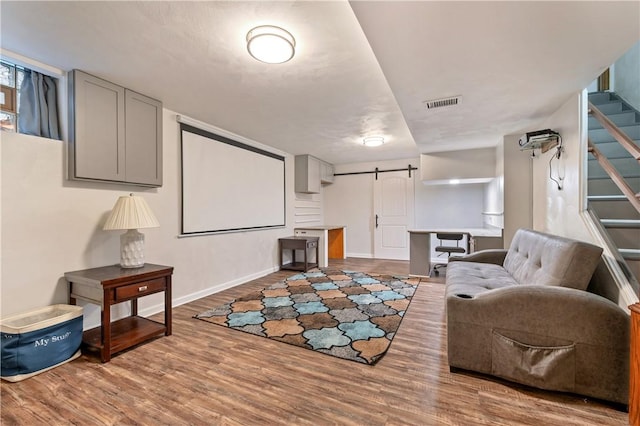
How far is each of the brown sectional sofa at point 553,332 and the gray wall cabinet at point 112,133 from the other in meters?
3.23

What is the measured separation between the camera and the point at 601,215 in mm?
2504

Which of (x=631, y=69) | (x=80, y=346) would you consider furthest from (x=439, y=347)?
(x=631, y=69)

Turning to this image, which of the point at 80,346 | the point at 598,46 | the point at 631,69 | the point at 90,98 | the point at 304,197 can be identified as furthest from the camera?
the point at 304,197

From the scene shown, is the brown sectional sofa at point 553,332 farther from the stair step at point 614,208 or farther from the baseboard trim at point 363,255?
the baseboard trim at point 363,255

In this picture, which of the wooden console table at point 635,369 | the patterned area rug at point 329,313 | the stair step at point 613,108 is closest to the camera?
the wooden console table at point 635,369

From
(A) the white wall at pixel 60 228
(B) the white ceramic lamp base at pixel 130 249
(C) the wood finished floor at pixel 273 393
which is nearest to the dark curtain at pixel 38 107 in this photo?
(A) the white wall at pixel 60 228

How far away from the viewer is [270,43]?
1841 mm

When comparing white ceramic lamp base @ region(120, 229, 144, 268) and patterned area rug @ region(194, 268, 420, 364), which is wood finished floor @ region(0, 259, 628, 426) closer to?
patterned area rug @ region(194, 268, 420, 364)

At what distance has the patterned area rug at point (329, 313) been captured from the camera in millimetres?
2371

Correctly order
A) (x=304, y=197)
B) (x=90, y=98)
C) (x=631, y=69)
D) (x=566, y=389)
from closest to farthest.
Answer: (x=566, y=389), (x=90, y=98), (x=631, y=69), (x=304, y=197)

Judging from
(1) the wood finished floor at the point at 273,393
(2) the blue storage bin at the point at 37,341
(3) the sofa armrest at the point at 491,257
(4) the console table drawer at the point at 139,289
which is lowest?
(1) the wood finished floor at the point at 273,393

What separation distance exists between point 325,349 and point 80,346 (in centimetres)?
204

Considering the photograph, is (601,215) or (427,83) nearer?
(427,83)

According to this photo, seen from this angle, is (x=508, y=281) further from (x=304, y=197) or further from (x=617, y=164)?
(x=304, y=197)
